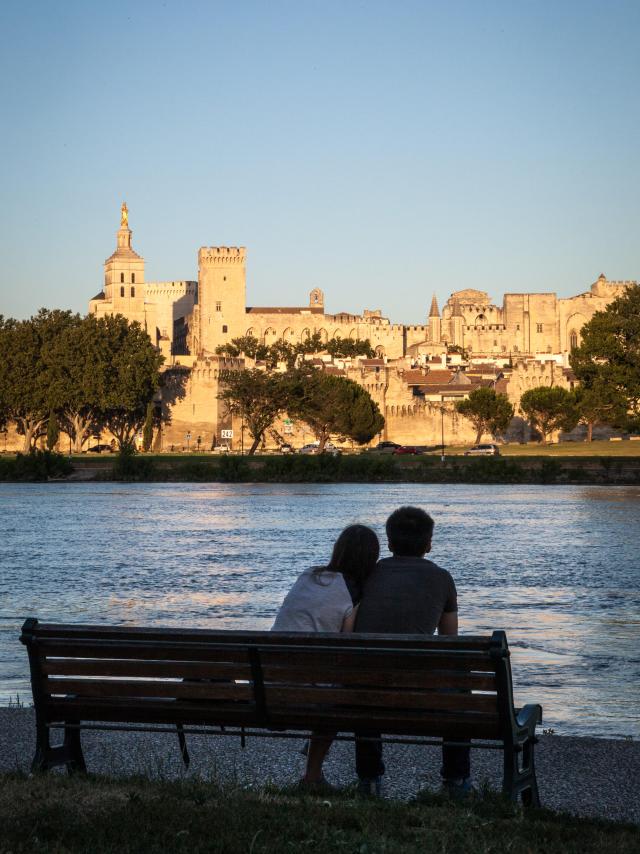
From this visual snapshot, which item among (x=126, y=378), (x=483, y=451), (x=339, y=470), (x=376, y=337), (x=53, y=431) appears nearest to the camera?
(x=339, y=470)

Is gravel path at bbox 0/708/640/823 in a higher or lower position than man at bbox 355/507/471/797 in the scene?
lower

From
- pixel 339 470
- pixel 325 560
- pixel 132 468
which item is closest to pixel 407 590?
pixel 325 560

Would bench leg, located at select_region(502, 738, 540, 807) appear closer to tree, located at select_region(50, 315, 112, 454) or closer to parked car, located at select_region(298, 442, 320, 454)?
parked car, located at select_region(298, 442, 320, 454)

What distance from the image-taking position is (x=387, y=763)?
24.9 feet

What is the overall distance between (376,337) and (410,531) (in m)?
152

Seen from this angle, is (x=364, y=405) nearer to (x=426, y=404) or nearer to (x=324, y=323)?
(x=426, y=404)

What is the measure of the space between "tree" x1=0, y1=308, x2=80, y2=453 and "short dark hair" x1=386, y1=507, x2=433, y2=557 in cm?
8577

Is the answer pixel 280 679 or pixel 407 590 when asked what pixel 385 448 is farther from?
pixel 280 679

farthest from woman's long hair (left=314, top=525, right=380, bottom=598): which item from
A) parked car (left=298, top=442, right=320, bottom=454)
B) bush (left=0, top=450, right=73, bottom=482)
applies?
parked car (left=298, top=442, right=320, bottom=454)

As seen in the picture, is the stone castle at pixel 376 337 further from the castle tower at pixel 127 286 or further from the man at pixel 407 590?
the man at pixel 407 590

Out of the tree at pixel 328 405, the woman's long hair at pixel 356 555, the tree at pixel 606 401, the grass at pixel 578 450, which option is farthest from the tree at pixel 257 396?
the woman's long hair at pixel 356 555

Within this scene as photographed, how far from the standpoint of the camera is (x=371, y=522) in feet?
119

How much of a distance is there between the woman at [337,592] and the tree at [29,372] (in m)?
85.7

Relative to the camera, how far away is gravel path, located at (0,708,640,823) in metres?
6.93
